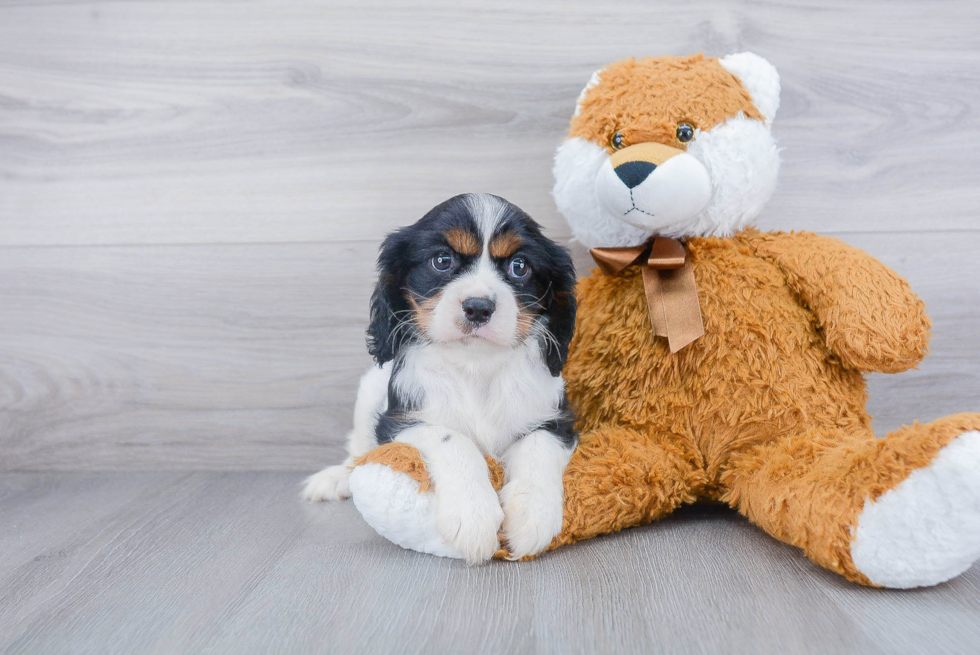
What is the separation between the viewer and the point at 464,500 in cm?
121

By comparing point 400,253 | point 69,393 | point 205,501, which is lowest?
point 205,501

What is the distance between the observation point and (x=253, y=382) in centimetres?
198

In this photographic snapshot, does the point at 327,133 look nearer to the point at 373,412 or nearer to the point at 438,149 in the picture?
the point at 438,149

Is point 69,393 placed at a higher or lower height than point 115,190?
lower

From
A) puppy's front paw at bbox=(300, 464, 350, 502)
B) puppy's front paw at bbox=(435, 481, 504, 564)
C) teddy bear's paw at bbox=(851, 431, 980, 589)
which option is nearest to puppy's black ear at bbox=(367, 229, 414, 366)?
puppy's front paw at bbox=(435, 481, 504, 564)

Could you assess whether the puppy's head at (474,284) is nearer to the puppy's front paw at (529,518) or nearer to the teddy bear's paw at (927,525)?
the puppy's front paw at (529,518)

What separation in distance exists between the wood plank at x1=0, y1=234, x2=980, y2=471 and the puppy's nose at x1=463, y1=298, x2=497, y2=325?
2.39 feet

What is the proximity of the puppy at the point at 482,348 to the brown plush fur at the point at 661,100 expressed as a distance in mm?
266

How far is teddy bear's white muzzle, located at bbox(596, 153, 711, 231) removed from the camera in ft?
4.42

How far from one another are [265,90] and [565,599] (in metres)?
1.52

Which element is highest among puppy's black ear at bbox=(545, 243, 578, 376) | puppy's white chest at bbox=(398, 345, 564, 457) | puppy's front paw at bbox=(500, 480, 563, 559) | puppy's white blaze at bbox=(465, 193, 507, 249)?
puppy's white blaze at bbox=(465, 193, 507, 249)

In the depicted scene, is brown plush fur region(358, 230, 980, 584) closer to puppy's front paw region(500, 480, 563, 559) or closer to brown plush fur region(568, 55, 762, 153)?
puppy's front paw region(500, 480, 563, 559)

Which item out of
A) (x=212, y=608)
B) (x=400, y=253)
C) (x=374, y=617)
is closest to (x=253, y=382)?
(x=400, y=253)

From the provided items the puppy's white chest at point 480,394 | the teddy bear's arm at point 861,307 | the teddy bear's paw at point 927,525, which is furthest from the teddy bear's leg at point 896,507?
the puppy's white chest at point 480,394
